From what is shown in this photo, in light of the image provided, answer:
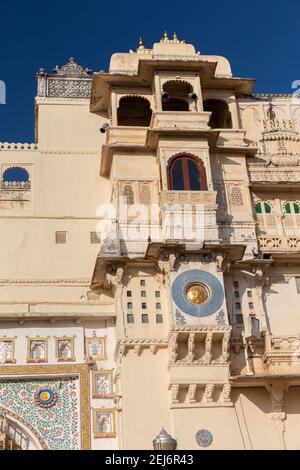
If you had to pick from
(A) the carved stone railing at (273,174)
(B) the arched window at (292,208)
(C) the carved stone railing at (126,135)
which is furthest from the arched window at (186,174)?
(B) the arched window at (292,208)

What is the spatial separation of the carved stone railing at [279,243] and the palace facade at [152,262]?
1.6 inches

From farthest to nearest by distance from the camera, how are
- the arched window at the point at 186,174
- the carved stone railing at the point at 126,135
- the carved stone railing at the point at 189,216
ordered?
the carved stone railing at the point at 126,135
the arched window at the point at 186,174
the carved stone railing at the point at 189,216

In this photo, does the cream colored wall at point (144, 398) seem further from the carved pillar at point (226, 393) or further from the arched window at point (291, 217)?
the arched window at point (291, 217)

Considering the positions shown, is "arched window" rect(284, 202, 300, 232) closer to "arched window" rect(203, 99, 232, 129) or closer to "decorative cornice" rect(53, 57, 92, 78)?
"arched window" rect(203, 99, 232, 129)

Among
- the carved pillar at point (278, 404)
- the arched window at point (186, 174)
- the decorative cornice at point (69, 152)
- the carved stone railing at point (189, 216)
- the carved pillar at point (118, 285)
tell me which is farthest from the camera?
the decorative cornice at point (69, 152)

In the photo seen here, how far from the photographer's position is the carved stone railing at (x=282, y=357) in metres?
12.2

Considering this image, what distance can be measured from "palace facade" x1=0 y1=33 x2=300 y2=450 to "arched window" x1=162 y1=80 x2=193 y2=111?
34 millimetres

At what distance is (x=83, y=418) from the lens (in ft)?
40.0

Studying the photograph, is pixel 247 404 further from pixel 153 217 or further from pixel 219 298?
pixel 153 217

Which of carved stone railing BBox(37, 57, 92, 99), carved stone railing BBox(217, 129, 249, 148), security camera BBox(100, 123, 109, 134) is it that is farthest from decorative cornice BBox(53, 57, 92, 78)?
carved stone railing BBox(217, 129, 249, 148)

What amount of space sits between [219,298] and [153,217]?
2134 millimetres

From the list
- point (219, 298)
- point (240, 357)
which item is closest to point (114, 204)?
point (219, 298)

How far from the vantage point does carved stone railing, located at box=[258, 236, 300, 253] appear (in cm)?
1379

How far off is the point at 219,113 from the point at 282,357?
234 inches
